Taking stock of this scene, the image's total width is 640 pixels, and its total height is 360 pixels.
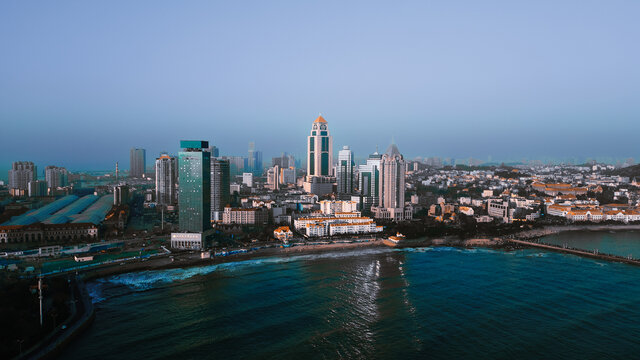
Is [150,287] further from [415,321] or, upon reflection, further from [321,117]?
[321,117]

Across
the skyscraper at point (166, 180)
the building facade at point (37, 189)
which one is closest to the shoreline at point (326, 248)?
the skyscraper at point (166, 180)

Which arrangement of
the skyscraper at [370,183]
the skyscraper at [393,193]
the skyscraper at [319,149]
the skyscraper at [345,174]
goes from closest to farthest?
the skyscraper at [393,193] < the skyscraper at [370,183] < the skyscraper at [345,174] < the skyscraper at [319,149]

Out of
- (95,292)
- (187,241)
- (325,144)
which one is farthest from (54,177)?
(95,292)

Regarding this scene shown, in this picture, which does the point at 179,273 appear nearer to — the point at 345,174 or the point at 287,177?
the point at 345,174

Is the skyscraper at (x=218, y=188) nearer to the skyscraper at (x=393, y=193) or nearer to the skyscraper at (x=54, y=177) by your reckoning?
the skyscraper at (x=393, y=193)

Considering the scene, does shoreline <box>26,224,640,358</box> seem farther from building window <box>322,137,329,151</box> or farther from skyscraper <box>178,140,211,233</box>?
building window <box>322,137,329,151</box>
